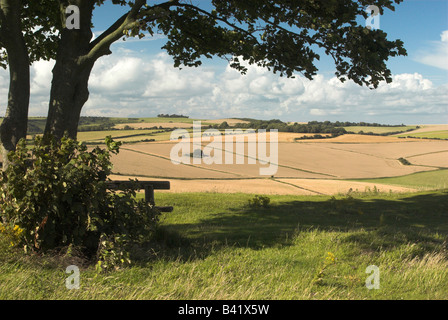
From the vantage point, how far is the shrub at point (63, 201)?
22.5 ft

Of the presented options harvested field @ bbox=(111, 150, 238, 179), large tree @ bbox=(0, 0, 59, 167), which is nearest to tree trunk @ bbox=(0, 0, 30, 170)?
large tree @ bbox=(0, 0, 59, 167)

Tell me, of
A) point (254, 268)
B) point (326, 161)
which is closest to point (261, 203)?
point (254, 268)

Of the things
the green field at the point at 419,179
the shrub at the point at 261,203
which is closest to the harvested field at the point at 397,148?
the green field at the point at 419,179

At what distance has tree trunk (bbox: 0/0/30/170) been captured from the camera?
9766 mm

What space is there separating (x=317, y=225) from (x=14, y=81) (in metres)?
9.72

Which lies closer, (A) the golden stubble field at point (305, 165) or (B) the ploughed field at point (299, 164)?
(A) the golden stubble field at point (305, 165)

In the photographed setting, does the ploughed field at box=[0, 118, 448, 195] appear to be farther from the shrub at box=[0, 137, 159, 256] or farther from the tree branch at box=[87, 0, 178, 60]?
the shrub at box=[0, 137, 159, 256]

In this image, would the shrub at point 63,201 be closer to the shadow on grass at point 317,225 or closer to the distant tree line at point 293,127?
the shadow on grass at point 317,225

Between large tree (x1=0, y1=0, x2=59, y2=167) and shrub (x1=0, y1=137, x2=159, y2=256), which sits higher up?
large tree (x1=0, y1=0, x2=59, y2=167)

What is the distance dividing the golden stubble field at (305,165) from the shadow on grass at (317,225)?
1637cm

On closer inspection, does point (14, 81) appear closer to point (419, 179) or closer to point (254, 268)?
point (254, 268)

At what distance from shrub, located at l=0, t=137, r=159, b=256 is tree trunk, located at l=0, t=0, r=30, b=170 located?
2.66 metres

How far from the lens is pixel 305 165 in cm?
5681
